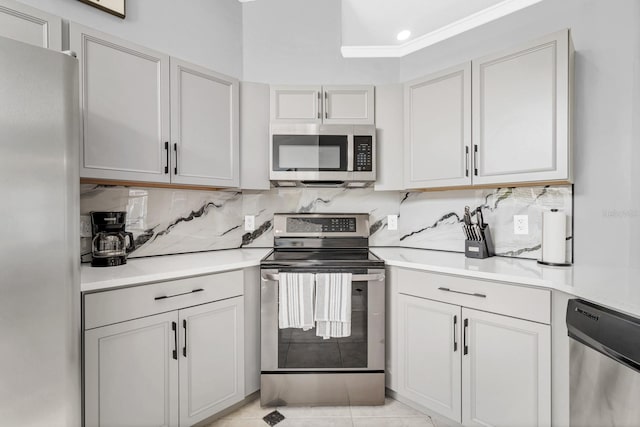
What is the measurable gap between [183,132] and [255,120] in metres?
0.52

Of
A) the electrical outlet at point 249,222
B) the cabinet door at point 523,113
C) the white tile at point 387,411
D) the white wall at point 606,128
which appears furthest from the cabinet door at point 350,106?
the white tile at point 387,411

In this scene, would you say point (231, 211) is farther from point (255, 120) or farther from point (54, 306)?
point (54, 306)

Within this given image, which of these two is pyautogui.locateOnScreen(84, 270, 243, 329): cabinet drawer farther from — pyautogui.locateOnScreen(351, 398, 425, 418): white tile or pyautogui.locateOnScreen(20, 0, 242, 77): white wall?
pyautogui.locateOnScreen(20, 0, 242, 77): white wall

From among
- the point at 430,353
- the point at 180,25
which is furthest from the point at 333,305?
the point at 180,25

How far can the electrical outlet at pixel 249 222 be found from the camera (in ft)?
8.24

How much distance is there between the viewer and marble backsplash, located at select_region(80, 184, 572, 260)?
1.91m

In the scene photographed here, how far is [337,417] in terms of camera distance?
182 cm

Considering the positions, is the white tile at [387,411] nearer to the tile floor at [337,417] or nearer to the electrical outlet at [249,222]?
the tile floor at [337,417]

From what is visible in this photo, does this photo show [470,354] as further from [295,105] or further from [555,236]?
[295,105]

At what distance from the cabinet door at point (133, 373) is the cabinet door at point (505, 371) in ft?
4.99

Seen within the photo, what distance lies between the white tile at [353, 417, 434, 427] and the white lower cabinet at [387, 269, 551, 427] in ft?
0.34

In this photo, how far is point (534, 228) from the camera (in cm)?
191

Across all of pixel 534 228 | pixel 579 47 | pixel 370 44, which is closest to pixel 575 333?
pixel 534 228

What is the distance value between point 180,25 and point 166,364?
2128 millimetres
